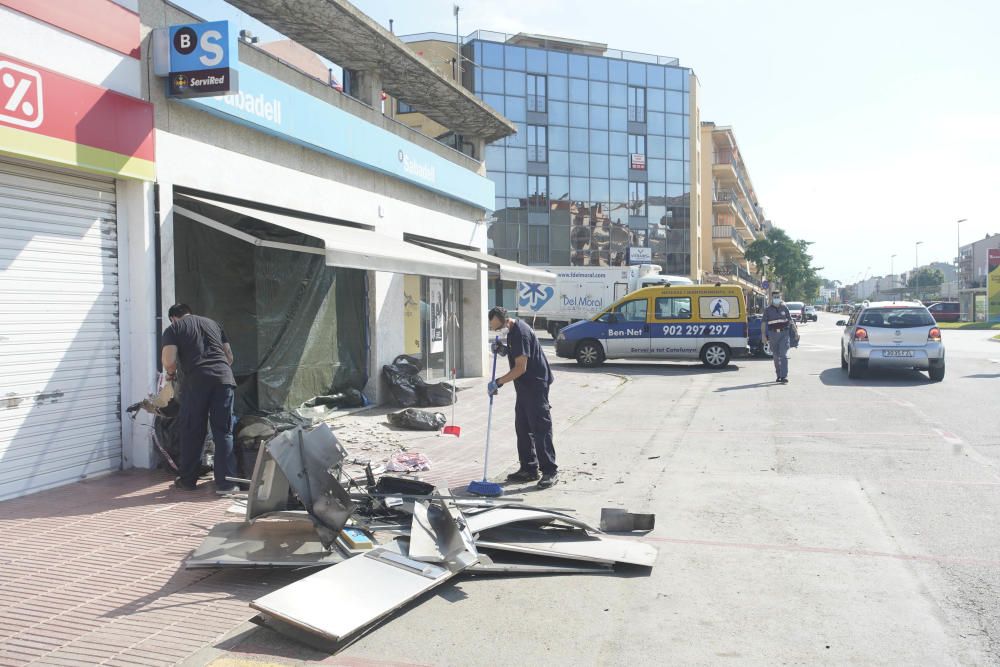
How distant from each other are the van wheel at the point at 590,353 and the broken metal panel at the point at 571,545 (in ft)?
49.8

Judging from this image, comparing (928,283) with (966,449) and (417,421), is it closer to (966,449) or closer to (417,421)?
(966,449)

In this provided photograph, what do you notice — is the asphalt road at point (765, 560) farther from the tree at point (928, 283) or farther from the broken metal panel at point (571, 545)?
the tree at point (928, 283)

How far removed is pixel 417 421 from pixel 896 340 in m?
10.9

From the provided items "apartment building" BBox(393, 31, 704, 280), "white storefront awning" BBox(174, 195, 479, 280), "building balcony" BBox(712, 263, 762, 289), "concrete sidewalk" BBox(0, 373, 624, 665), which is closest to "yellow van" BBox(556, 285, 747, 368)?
"white storefront awning" BBox(174, 195, 479, 280)

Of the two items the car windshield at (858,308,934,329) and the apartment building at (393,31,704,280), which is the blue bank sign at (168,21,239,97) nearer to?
the car windshield at (858,308,934,329)

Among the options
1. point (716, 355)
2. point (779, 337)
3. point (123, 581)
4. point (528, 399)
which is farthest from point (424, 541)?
point (716, 355)

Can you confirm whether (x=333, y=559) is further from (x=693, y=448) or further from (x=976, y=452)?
(x=976, y=452)

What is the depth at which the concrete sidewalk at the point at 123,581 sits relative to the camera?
389 cm

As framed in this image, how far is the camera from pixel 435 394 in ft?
41.5

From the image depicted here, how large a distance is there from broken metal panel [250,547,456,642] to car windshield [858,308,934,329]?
14.4 m

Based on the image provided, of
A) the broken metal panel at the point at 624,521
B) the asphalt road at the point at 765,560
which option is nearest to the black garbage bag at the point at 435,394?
the asphalt road at the point at 765,560

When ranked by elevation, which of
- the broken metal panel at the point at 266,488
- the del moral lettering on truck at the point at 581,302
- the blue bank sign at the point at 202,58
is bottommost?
the broken metal panel at the point at 266,488

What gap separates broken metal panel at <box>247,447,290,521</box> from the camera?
529 centimetres

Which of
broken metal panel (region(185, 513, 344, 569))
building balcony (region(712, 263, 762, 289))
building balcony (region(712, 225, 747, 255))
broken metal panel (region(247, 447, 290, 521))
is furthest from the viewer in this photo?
building balcony (region(712, 263, 762, 289))
